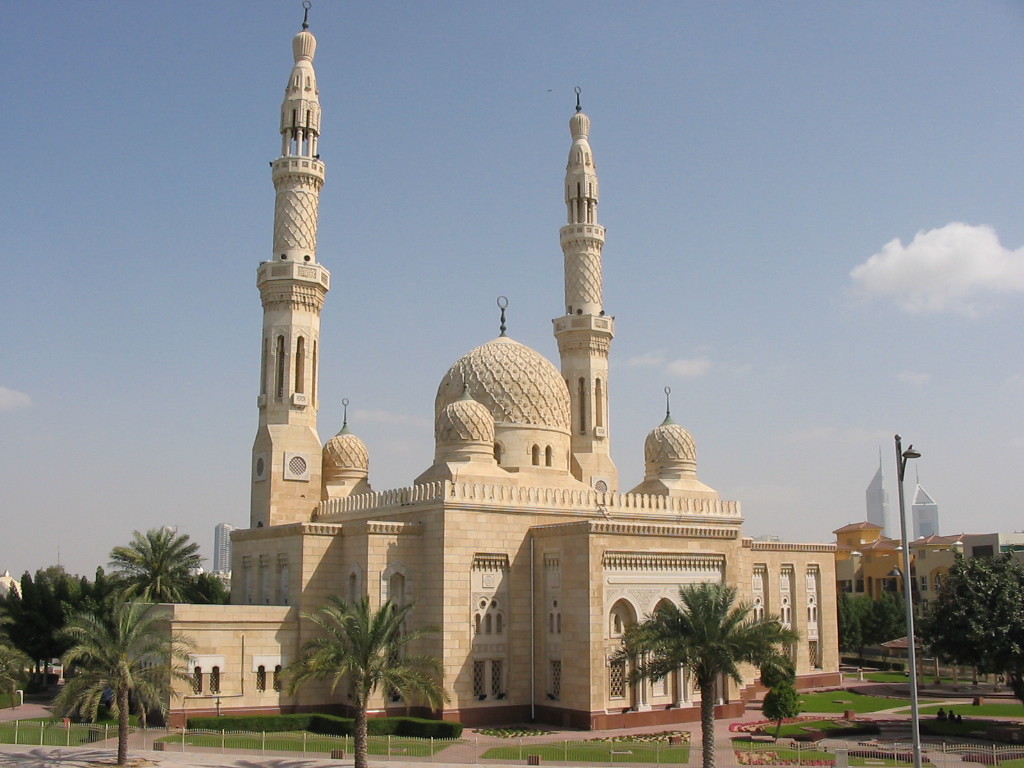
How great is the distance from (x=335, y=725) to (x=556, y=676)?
6.06 metres

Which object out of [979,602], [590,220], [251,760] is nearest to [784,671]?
[979,602]

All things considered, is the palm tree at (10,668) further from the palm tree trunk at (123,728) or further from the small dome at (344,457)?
the small dome at (344,457)

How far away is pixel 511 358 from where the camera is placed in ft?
116

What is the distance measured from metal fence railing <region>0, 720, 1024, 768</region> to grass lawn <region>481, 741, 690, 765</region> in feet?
0.07

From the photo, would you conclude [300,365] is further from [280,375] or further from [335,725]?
[335,725]

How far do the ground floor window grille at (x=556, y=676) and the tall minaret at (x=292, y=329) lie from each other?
31.9ft

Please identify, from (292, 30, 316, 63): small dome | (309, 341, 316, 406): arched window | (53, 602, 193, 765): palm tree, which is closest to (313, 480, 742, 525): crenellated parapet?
(309, 341, 316, 406): arched window

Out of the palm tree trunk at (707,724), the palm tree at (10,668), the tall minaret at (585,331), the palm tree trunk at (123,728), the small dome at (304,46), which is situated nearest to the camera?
the palm tree trunk at (707,724)

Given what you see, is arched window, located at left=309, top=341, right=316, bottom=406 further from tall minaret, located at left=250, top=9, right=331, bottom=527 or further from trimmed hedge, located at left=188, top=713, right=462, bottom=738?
trimmed hedge, located at left=188, top=713, right=462, bottom=738

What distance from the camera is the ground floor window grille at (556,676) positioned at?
2795cm

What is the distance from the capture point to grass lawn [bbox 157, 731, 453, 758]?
23.8m

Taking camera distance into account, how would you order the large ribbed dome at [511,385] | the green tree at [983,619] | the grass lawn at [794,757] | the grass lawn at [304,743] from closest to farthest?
the grass lawn at [794,757] → the grass lawn at [304,743] → the green tree at [983,619] → the large ribbed dome at [511,385]

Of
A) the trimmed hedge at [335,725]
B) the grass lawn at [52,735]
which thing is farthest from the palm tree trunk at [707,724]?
the grass lawn at [52,735]

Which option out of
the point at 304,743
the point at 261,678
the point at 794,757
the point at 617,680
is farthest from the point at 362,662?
the point at 794,757
